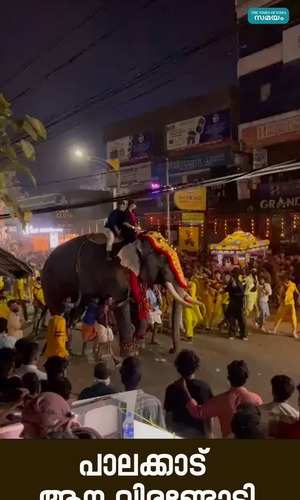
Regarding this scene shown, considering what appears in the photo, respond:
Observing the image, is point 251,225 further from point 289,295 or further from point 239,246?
point 289,295

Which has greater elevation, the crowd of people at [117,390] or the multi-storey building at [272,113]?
the multi-storey building at [272,113]

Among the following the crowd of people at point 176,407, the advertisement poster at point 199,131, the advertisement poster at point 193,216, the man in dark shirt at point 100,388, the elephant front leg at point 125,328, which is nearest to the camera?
the crowd of people at point 176,407

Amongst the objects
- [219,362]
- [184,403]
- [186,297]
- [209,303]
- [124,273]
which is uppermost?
[124,273]

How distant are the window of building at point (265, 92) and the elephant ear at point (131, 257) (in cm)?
1760

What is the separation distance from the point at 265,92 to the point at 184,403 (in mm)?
22213

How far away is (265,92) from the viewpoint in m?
24.4


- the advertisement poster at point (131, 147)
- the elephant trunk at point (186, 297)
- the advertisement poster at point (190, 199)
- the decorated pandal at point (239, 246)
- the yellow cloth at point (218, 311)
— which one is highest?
the advertisement poster at point (131, 147)

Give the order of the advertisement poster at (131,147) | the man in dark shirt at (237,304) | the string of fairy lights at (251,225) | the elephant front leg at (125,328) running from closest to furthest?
the elephant front leg at (125,328) → the man in dark shirt at (237,304) → the string of fairy lights at (251,225) → the advertisement poster at (131,147)

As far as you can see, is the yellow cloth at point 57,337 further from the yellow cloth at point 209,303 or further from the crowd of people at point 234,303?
the yellow cloth at point 209,303

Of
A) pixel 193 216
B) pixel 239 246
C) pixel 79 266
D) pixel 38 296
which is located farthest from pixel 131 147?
pixel 79 266

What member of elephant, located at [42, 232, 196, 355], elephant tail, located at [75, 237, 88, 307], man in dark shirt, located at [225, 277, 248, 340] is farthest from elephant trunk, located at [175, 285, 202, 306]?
man in dark shirt, located at [225, 277, 248, 340]

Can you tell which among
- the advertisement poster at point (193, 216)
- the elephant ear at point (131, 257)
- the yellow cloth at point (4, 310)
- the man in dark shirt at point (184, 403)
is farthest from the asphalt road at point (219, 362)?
the advertisement poster at point (193, 216)

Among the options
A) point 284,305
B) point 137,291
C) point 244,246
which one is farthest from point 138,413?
point 244,246

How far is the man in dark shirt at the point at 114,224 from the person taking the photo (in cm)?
916
